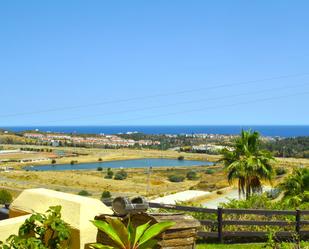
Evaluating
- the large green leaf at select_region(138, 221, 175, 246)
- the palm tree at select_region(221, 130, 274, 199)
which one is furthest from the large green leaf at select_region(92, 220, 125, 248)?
the palm tree at select_region(221, 130, 274, 199)

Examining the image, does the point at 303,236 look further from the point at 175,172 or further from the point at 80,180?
the point at 175,172

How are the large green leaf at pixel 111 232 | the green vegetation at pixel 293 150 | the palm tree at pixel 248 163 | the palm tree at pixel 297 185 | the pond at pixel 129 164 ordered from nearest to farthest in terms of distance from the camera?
the large green leaf at pixel 111 232 < the palm tree at pixel 297 185 < the palm tree at pixel 248 163 < the pond at pixel 129 164 < the green vegetation at pixel 293 150

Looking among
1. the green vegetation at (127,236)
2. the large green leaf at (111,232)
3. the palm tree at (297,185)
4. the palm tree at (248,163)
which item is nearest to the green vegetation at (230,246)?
the palm tree at (297,185)

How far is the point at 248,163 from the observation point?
27.2m

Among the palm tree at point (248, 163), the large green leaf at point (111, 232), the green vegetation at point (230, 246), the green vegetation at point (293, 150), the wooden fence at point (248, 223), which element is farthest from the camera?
the green vegetation at point (293, 150)

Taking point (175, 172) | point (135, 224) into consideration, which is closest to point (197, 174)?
point (175, 172)

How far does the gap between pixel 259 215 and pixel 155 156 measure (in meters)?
172

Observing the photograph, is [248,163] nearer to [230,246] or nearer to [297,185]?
[297,185]

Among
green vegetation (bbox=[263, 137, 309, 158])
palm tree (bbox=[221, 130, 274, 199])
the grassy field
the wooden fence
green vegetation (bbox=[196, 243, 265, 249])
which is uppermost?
palm tree (bbox=[221, 130, 274, 199])

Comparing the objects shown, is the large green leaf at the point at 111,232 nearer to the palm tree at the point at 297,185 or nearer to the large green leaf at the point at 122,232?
the large green leaf at the point at 122,232

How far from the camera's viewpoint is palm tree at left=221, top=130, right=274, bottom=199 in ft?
89.1

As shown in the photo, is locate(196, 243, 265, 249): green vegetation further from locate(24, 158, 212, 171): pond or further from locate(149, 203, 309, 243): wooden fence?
locate(24, 158, 212, 171): pond

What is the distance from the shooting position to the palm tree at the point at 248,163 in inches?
1070

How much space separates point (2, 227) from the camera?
34.0 feet
